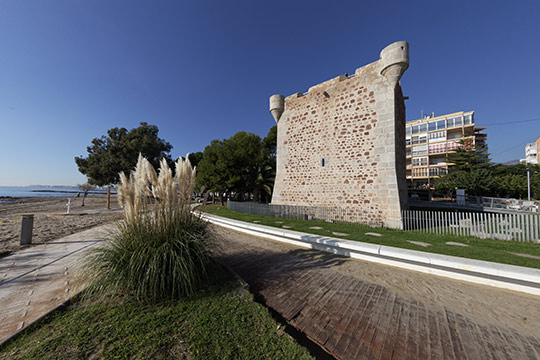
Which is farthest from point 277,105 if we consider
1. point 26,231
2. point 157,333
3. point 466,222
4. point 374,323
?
point 157,333

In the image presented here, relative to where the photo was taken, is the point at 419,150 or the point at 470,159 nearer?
the point at 470,159

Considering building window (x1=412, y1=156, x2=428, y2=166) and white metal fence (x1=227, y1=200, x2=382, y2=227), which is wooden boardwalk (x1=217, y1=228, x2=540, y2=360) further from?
building window (x1=412, y1=156, x2=428, y2=166)

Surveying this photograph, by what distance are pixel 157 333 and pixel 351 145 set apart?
10060 millimetres

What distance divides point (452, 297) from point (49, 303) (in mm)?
5283

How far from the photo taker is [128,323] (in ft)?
6.21

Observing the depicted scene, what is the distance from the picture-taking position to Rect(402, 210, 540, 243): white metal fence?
227 inches

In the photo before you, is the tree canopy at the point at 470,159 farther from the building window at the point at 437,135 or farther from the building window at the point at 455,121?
the building window at the point at 455,121

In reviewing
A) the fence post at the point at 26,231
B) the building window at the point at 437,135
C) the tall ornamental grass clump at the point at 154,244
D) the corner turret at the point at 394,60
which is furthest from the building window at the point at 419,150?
the fence post at the point at 26,231

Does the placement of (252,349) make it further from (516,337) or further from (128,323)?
(516,337)

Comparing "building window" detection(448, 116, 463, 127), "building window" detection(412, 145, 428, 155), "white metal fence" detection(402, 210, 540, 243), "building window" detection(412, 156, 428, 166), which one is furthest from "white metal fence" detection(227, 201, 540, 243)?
"building window" detection(448, 116, 463, 127)


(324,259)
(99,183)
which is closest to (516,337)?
(324,259)

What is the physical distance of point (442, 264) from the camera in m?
3.45

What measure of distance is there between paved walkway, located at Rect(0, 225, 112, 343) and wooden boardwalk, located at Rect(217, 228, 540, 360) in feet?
8.02

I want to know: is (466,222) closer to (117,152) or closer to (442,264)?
(442,264)
